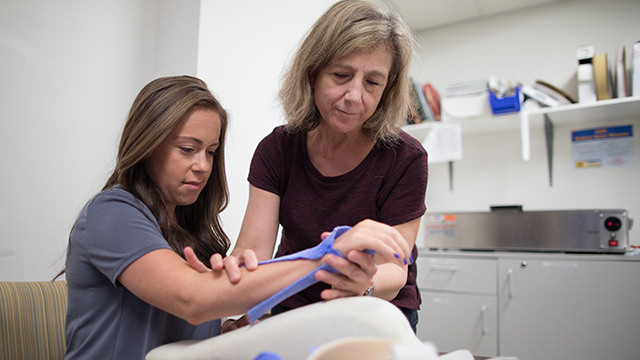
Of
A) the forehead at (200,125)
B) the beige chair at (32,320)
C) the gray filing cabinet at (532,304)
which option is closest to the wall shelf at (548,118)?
the gray filing cabinet at (532,304)

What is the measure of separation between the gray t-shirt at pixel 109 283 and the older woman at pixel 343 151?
0.27m

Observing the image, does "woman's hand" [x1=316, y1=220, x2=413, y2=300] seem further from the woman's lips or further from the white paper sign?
the white paper sign

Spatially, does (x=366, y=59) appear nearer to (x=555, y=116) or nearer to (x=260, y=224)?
(x=260, y=224)

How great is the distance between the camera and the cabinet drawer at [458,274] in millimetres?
2447

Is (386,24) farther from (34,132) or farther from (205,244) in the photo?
(34,132)

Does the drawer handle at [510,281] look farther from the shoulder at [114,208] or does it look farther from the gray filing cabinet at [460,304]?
the shoulder at [114,208]

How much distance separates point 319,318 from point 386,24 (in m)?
0.67

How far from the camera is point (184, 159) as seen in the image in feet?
3.01

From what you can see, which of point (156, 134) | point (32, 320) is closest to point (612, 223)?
point (156, 134)

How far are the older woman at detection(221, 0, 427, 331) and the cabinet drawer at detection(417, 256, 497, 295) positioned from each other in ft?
5.02

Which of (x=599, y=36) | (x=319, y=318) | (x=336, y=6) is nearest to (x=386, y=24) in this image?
(x=336, y=6)

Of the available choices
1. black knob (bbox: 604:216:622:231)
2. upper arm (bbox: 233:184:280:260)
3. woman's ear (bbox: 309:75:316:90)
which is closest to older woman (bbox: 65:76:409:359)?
upper arm (bbox: 233:184:280:260)

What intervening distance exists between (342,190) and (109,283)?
1.72ft

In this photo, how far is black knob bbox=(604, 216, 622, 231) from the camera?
222 cm
